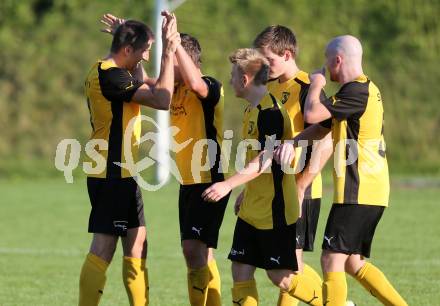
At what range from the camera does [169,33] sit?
21.5 ft

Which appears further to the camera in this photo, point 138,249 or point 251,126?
point 138,249

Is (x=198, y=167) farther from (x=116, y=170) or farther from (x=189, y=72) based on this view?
(x=189, y=72)

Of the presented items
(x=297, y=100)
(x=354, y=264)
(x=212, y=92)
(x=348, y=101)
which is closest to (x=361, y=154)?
(x=348, y=101)

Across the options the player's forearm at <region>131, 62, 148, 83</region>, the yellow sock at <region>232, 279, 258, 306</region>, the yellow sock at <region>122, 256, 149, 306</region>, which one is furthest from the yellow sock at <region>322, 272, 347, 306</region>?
the player's forearm at <region>131, 62, 148, 83</region>

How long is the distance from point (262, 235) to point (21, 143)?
19.7 metres

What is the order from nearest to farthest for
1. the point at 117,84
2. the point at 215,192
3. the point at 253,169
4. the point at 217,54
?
the point at 215,192 → the point at 253,169 → the point at 117,84 → the point at 217,54

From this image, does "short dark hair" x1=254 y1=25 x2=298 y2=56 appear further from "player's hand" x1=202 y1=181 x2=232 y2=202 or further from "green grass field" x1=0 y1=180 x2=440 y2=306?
"green grass field" x1=0 y1=180 x2=440 y2=306

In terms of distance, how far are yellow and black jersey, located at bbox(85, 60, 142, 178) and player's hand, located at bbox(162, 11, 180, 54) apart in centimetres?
35

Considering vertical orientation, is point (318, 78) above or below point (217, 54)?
below

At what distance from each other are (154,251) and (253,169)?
19.3ft

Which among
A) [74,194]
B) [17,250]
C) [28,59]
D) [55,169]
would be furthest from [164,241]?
[28,59]

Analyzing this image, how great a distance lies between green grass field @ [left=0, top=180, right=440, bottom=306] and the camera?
8812 millimetres

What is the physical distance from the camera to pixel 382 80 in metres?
26.8

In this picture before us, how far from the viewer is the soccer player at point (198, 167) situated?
23.4ft
